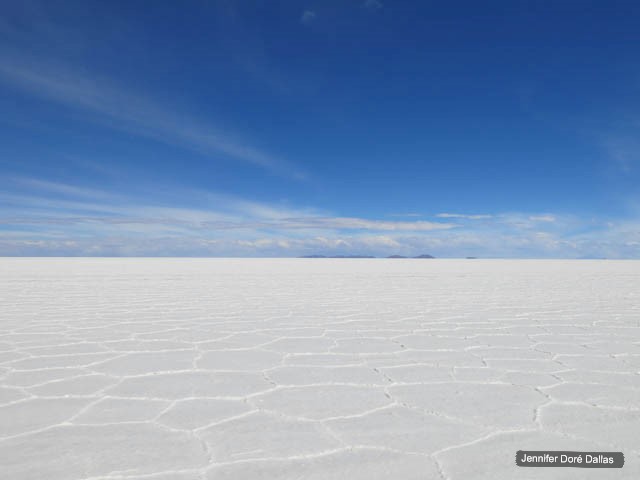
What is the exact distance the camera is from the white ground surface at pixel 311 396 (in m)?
1.13

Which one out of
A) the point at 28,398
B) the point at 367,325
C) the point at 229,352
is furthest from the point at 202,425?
the point at 367,325

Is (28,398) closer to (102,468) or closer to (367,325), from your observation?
(102,468)

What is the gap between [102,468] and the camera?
3.60 feet

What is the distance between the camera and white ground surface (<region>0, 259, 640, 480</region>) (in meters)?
1.13

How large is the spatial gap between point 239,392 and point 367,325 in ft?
5.38

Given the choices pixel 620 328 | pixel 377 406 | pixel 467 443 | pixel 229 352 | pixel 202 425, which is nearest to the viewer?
pixel 467 443

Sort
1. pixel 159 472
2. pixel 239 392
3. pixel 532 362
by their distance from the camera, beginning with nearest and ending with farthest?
pixel 159 472
pixel 239 392
pixel 532 362

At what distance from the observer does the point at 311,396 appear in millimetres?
1638

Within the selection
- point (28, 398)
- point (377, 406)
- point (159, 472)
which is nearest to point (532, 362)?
point (377, 406)

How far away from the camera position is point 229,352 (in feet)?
7.64

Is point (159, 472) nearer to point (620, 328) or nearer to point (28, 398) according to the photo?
point (28, 398)

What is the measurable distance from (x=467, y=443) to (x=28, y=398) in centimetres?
155

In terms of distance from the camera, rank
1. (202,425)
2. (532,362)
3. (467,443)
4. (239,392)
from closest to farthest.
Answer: (467,443), (202,425), (239,392), (532,362)

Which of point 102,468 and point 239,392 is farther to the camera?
point 239,392
